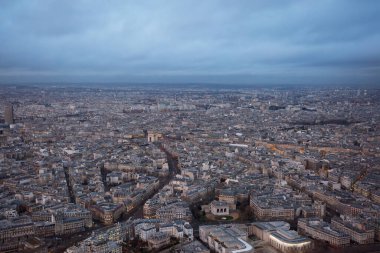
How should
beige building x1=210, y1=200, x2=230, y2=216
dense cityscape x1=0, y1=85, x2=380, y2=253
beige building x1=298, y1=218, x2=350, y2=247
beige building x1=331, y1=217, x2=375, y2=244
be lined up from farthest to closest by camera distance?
beige building x1=210, y1=200, x2=230, y2=216, beige building x1=331, y1=217, x2=375, y2=244, dense cityscape x1=0, y1=85, x2=380, y2=253, beige building x1=298, y1=218, x2=350, y2=247

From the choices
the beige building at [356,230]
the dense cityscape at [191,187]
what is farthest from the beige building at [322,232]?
the beige building at [356,230]

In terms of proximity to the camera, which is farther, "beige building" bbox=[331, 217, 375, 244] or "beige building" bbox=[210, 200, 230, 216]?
"beige building" bbox=[210, 200, 230, 216]

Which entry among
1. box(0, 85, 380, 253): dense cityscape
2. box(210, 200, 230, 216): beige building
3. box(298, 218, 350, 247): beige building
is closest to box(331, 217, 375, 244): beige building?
box(0, 85, 380, 253): dense cityscape

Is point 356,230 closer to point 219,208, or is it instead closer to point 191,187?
point 219,208

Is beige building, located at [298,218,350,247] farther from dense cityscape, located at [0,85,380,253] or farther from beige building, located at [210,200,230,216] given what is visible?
beige building, located at [210,200,230,216]

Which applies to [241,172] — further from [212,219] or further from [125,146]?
[125,146]

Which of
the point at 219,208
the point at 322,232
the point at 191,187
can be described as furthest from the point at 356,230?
the point at 191,187

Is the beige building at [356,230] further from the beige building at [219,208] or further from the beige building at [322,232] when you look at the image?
the beige building at [219,208]

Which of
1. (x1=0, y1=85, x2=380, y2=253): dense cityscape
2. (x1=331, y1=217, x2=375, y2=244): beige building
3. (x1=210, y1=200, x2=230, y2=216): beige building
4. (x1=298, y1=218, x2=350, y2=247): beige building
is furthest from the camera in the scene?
(x1=210, y1=200, x2=230, y2=216): beige building
